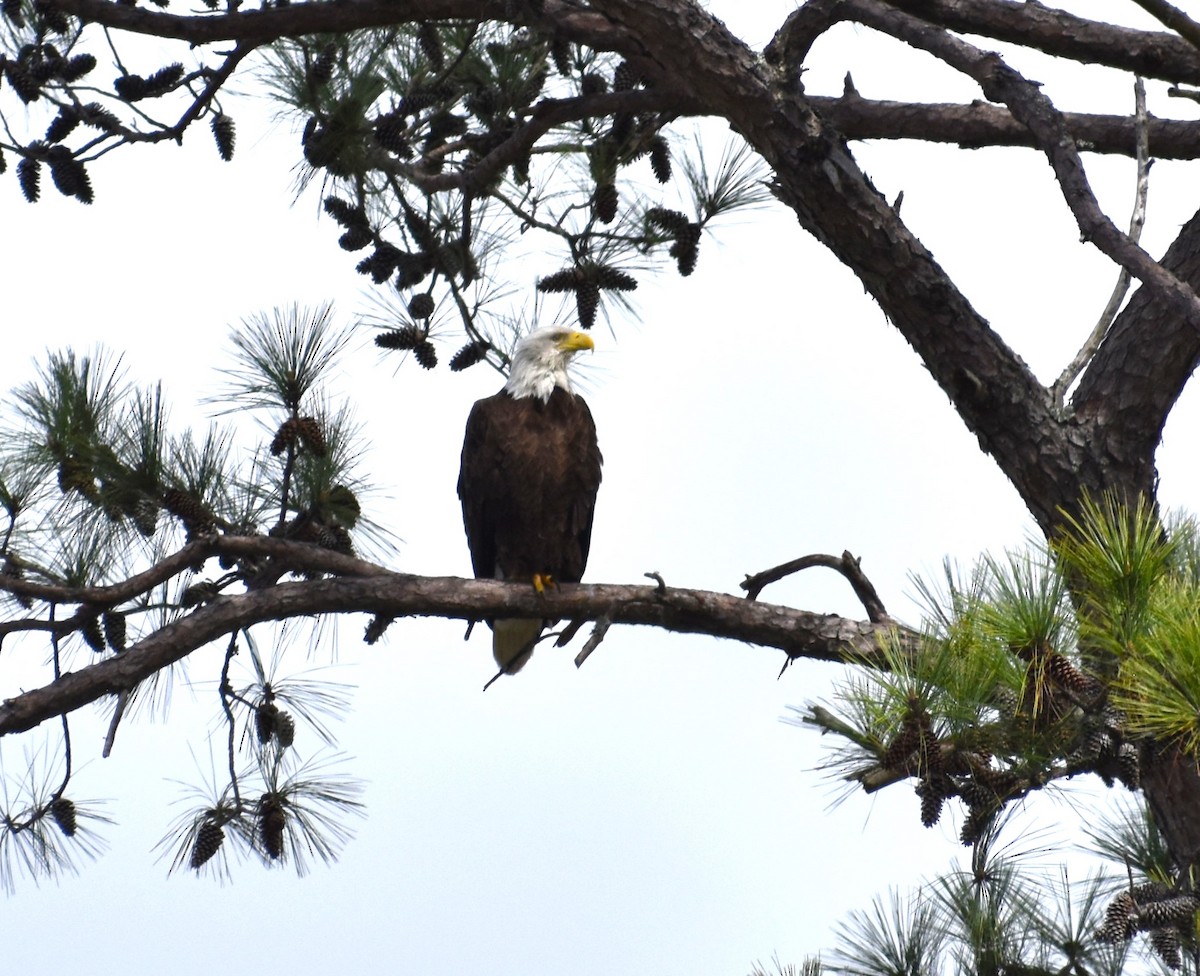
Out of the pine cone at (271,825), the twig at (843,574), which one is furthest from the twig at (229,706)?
the twig at (843,574)

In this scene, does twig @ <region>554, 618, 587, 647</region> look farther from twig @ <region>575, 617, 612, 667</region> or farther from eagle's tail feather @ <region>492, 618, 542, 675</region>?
eagle's tail feather @ <region>492, 618, 542, 675</region>

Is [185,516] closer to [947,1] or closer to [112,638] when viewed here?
[112,638]

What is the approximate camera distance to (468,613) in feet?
10.0

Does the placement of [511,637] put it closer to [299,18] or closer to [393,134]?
[393,134]

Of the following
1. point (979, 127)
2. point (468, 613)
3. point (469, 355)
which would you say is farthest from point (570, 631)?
point (979, 127)

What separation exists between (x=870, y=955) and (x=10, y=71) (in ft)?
9.39

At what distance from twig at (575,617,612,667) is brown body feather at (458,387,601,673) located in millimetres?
1157

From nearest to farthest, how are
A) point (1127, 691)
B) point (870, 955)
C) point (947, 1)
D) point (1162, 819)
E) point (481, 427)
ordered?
point (1127, 691), point (1162, 819), point (870, 955), point (947, 1), point (481, 427)

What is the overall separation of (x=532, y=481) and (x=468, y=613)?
1.09 m

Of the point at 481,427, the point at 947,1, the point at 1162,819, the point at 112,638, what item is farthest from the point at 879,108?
the point at 112,638

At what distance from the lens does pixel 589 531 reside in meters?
4.29

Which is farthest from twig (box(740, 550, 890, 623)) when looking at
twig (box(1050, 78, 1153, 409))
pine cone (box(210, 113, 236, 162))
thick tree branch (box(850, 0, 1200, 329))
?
pine cone (box(210, 113, 236, 162))

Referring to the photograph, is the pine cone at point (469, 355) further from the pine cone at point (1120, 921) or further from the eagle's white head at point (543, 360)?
the pine cone at point (1120, 921)

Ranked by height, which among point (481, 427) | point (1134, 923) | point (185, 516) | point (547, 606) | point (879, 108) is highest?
point (879, 108)
